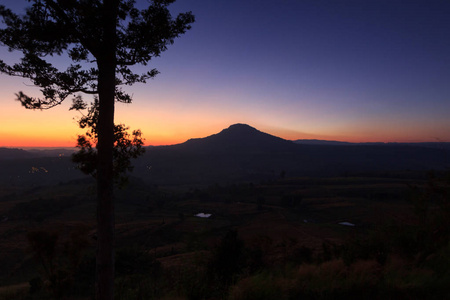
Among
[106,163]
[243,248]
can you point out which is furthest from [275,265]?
[106,163]

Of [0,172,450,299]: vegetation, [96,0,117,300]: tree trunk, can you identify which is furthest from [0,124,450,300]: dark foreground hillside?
[96,0,117,300]: tree trunk

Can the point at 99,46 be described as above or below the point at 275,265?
above

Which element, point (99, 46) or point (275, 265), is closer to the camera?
point (99, 46)

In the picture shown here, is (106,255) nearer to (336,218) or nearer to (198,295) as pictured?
(198,295)

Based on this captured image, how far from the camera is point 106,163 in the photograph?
5.86 m

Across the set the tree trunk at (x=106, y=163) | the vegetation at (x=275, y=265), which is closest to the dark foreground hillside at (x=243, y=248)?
the vegetation at (x=275, y=265)

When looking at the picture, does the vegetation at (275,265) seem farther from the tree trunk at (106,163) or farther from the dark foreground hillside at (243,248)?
the tree trunk at (106,163)

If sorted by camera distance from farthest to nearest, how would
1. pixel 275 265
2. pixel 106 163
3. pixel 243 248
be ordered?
pixel 243 248 < pixel 275 265 < pixel 106 163

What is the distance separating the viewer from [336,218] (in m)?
91.2

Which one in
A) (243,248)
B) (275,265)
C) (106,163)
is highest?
(106,163)

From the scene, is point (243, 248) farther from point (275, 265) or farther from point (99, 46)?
point (99, 46)

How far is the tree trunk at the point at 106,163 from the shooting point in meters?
5.75

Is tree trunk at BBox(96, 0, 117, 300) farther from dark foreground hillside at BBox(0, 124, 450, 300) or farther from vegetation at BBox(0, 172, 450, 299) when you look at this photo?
vegetation at BBox(0, 172, 450, 299)

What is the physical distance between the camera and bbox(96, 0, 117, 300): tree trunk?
5750 millimetres
